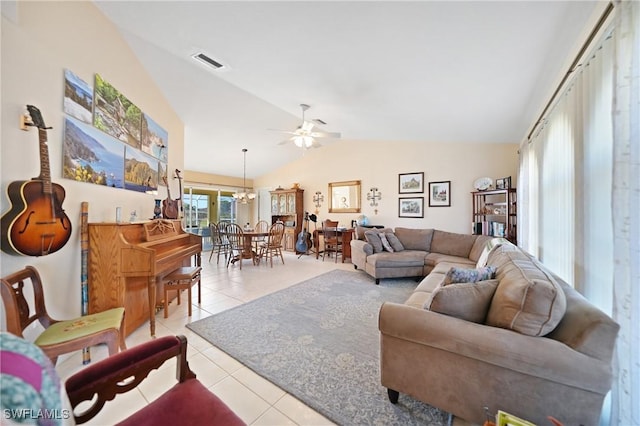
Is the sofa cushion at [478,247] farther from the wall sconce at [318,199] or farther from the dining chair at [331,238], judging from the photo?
the wall sconce at [318,199]

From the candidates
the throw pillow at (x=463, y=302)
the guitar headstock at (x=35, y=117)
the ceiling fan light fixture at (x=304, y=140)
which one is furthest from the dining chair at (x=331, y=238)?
the guitar headstock at (x=35, y=117)

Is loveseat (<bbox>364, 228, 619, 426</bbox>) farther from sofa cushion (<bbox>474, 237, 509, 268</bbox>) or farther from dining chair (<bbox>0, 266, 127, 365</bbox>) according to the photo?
dining chair (<bbox>0, 266, 127, 365</bbox>)

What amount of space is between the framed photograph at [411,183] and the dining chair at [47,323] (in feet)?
17.7

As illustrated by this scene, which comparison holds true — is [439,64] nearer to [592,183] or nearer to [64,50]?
[592,183]

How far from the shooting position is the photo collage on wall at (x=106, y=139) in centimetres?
206

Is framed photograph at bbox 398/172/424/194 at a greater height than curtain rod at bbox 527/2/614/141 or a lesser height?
lesser

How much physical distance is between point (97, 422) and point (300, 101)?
12.5 ft

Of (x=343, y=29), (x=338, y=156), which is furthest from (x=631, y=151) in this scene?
(x=338, y=156)

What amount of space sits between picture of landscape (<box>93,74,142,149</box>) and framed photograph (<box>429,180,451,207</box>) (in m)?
5.30

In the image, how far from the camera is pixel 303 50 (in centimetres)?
232

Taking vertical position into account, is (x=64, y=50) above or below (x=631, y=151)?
above

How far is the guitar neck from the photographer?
168 cm

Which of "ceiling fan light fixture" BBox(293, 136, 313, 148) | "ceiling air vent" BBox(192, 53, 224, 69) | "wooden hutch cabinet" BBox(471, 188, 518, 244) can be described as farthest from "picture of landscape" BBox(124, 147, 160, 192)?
"wooden hutch cabinet" BBox(471, 188, 518, 244)

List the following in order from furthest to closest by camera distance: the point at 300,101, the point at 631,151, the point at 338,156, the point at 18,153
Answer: the point at 338,156, the point at 300,101, the point at 18,153, the point at 631,151
